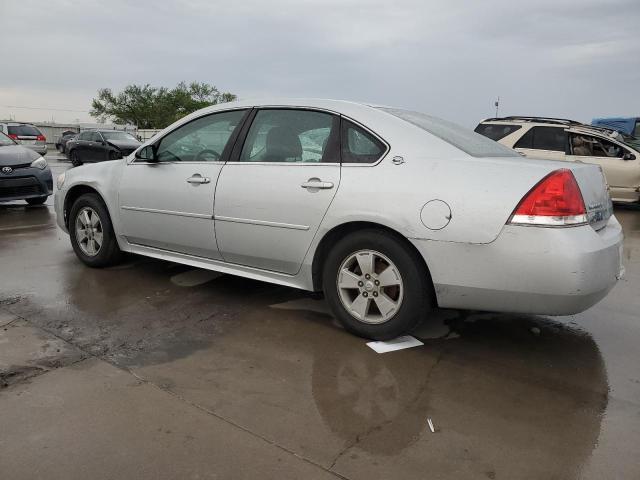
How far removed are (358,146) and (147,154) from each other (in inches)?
78.9

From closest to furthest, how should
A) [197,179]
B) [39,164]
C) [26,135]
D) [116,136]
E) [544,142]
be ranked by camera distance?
[197,179], [39,164], [544,142], [116,136], [26,135]

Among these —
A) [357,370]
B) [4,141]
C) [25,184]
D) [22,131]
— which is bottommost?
[357,370]

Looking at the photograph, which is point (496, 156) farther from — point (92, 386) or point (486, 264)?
point (92, 386)

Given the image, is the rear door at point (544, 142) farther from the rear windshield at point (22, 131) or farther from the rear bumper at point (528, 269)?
the rear windshield at point (22, 131)

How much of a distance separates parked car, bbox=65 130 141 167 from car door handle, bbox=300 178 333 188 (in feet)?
59.3

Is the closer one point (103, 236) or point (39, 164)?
point (103, 236)

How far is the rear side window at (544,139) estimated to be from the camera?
33.3ft

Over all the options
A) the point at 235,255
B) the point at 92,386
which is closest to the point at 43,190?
the point at 235,255

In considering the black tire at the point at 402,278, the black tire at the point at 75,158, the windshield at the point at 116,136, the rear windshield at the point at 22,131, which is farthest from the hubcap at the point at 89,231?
the rear windshield at the point at 22,131

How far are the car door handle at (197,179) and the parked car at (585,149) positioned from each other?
7.85 meters

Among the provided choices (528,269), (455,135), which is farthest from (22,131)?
(528,269)

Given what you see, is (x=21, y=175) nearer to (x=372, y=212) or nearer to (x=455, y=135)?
(x=372, y=212)

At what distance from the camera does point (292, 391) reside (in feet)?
9.07

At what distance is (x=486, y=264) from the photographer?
9.49 feet
